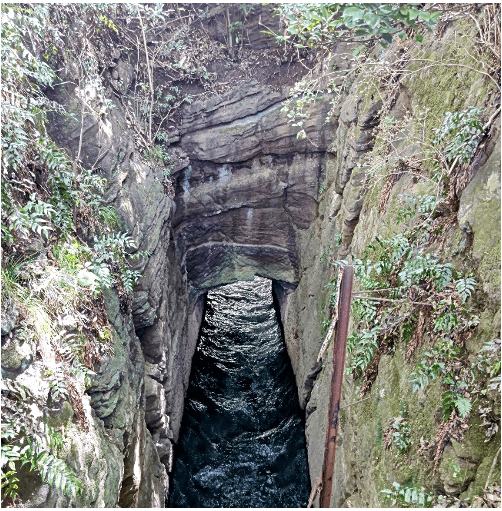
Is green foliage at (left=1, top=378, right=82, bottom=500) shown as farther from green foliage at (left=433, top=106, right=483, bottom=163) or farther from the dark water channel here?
the dark water channel

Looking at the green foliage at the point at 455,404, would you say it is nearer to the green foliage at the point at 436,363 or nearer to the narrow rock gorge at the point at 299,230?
the narrow rock gorge at the point at 299,230

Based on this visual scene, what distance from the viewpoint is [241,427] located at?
28.6 ft

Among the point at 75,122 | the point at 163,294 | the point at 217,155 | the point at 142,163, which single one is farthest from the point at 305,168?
the point at 75,122

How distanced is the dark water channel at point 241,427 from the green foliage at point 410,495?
187 inches

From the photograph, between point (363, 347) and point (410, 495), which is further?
point (363, 347)

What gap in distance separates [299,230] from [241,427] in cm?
520

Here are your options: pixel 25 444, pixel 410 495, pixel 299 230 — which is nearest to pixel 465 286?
pixel 410 495

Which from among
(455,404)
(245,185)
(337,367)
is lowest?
(455,404)

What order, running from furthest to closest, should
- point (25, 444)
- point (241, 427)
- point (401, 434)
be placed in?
point (241, 427) → point (401, 434) → point (25, 444)

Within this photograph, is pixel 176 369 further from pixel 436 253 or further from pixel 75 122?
Answer: pixel 436 253

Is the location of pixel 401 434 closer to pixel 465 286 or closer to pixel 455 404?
pixel 455 404

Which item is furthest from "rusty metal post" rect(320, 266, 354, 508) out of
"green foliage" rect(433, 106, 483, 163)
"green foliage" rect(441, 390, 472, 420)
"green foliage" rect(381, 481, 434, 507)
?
"green foliage" rect(433, 106, 483, 163)

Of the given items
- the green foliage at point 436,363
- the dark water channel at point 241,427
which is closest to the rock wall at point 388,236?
the green foliage at point 436,363

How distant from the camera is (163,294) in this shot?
23.7 ft
